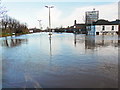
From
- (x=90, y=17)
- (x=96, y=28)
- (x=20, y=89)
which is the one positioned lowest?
(x=20, y=89)

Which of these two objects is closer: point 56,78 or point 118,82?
point 118,82

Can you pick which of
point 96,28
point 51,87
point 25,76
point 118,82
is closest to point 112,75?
point 118,82

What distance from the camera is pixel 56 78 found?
503cm

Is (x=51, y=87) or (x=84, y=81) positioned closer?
(x=51, y=87)

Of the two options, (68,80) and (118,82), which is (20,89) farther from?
(118,82)

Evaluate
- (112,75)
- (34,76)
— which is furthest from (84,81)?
(34,76)

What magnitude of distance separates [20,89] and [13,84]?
1.82 ft

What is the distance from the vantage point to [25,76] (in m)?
5.29

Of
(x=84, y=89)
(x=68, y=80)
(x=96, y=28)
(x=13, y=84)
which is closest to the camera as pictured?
(x=84, y=89)

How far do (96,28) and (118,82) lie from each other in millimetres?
56959

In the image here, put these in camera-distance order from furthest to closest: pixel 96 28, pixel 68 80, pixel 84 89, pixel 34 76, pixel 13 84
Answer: pixel 96 28
pixel 34 76
pixel 68 80
pixel 13 84
pixel 84 89

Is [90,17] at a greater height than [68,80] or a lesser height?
greater

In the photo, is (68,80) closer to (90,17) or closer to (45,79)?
(45,79)

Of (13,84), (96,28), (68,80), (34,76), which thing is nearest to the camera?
(13,84)
